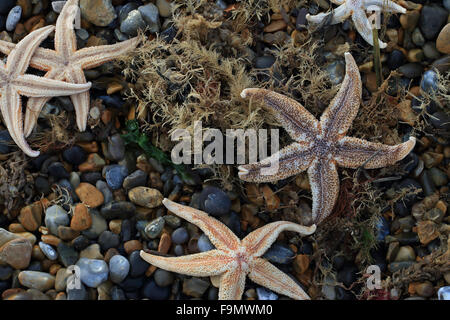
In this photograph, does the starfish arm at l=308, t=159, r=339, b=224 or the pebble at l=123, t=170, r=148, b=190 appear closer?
the starfish arm at l=308, t=159, r=339, b=224

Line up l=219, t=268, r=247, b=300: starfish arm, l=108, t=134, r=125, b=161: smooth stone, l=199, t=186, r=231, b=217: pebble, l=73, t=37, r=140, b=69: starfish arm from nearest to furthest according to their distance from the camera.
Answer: l=219, t=268, r=247, b=300: starfish arm
l=199, t=186, r=231, b=217: pebble
l=73, t=37, r=140, b=69: starfish arm
l=108, t=134, r=125, b=161: smooth stone

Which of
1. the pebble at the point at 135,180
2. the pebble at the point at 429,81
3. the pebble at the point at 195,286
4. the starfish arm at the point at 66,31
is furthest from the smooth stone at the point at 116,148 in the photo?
the pebble at the point at 429,81

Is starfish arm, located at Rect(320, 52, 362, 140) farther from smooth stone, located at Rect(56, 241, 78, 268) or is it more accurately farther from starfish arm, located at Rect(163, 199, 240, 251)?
smooth stone, located at Rect(56, 241, 78, 268)

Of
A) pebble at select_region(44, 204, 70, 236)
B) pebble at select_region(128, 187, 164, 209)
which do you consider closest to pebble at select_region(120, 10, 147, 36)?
pebble at select_region(128, 187, 164, 209)

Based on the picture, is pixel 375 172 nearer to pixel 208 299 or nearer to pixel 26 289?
pixel 208 299

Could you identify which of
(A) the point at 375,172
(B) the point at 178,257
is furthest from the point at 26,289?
(A) the point at 375,172

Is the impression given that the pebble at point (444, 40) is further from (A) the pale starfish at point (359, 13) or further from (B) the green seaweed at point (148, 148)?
(B) the green seaweed at point (148, 148)

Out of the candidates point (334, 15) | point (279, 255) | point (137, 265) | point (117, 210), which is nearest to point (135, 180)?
point (117, 210)
